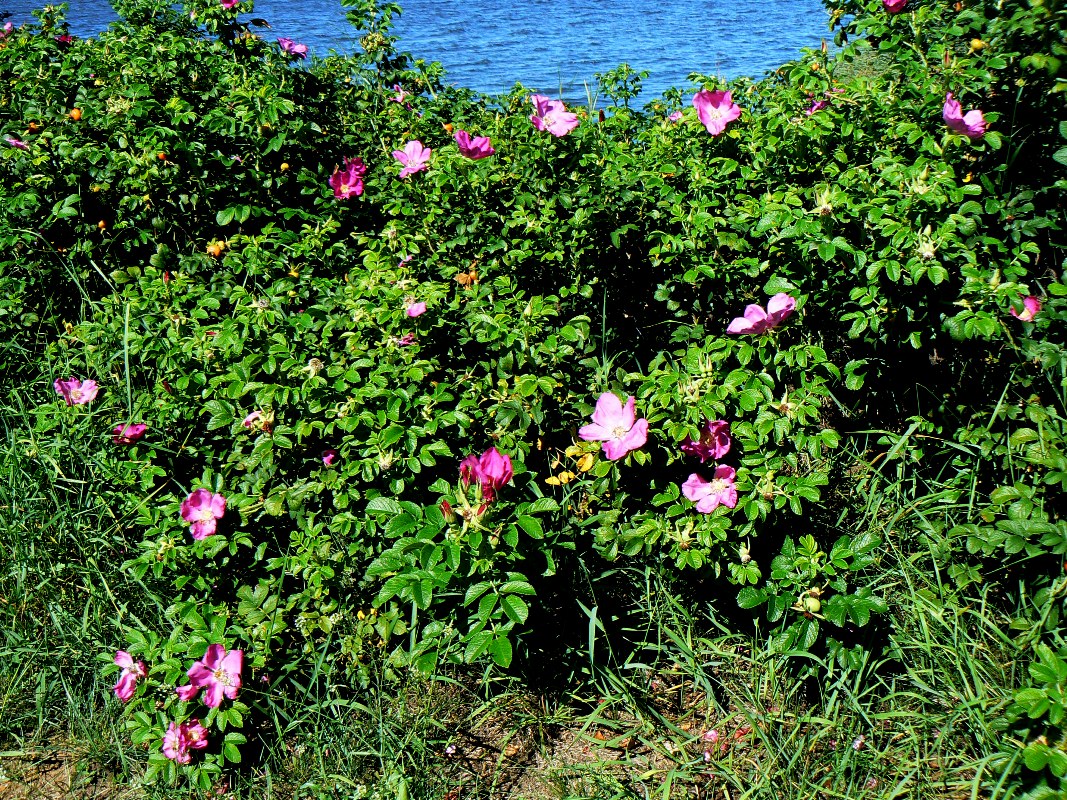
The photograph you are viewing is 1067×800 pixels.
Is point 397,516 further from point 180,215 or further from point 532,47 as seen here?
point 532,47

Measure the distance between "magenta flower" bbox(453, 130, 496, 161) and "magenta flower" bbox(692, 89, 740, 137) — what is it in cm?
52

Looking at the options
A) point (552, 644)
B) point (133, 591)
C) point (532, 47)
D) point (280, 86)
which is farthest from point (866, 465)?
point (532, 47)

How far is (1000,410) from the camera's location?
6.42ft

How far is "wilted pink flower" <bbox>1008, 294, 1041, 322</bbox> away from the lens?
183 cm

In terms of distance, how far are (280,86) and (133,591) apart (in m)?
1.48

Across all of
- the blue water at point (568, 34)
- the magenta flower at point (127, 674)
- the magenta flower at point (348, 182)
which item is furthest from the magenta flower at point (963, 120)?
the blue water at point (568, 34)

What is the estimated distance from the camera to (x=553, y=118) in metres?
2.21

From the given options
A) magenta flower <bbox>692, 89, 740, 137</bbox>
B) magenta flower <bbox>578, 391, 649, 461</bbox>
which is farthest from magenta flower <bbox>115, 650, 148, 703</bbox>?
magenta flower <bbox>692, 89, 740, 137</bbox>

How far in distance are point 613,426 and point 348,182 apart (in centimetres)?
122

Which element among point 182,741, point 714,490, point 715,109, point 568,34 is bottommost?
point 182,741

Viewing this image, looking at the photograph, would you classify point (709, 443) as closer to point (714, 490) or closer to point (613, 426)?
point (714, 490)

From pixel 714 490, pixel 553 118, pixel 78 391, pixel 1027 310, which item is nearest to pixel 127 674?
pixel 78 391

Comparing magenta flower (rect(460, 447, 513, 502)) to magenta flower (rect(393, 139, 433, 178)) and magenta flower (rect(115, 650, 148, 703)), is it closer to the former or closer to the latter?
magenta flower (rect(115, 650, 148, 703))

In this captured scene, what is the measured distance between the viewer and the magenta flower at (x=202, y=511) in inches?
74.4
